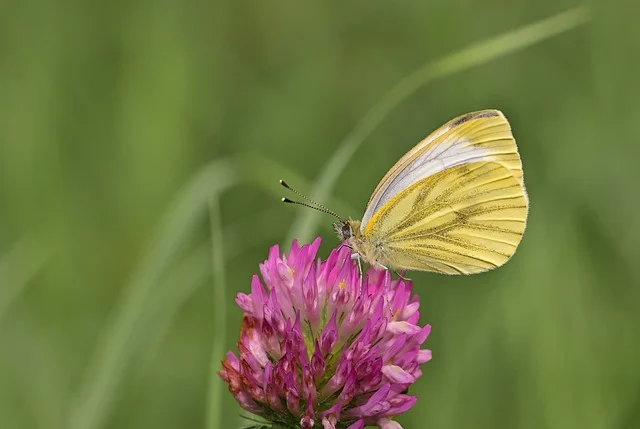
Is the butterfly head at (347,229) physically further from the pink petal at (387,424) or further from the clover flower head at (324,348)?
the pink petal at (387,424)

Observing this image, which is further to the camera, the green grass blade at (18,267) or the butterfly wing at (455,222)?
the green grass blade at (18,267)

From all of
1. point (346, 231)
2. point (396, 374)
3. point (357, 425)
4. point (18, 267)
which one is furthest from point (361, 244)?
point (18, 267)

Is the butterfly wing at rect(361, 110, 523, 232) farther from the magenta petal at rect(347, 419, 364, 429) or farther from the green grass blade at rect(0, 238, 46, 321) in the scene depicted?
the green grass blade at rect(0, 238, 46, 321)

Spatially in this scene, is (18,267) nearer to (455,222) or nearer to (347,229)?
(347,229)

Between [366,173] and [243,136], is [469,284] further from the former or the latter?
[243,136]

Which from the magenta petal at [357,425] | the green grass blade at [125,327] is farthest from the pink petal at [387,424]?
the green grass blade at [125,327]

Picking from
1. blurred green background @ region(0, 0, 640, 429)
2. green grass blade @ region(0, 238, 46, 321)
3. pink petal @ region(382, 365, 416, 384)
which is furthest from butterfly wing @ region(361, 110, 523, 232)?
green grass blade @ region(0, 238, 46, 321)

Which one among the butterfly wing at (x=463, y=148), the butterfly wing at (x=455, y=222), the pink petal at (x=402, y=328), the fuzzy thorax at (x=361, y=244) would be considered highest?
the butterfly wing at (x=463, y=148)
